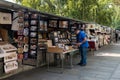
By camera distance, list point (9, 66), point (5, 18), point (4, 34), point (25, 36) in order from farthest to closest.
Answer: point (25, 36) → point (4, 34) → point (5, 18) → point (9, 66)

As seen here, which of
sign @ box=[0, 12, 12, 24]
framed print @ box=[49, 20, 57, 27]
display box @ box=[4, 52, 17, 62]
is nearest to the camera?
display box @ box=[4, 52, 17, 62]

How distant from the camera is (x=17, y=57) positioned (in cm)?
796

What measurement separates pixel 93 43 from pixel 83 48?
4490 mm

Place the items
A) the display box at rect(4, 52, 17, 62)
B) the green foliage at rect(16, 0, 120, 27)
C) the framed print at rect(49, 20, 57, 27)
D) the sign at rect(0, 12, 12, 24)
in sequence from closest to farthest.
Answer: the display box at rect(4, 52, 17, 62)
the sign at rect(0, 12, 12, 24)
the framed print at rect(49, 20, 57, 27)
the green foliage at rect(16, 0, 120, 27)

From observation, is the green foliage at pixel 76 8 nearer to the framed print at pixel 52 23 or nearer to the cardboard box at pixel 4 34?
the framed print at pixel 52 23

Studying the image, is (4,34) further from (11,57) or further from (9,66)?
(9,66)

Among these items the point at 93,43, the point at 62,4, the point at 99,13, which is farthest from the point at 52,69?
the point at 99,13

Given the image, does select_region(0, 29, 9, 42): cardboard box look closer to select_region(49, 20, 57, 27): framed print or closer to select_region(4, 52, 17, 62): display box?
select_region(4, 52, 17, 62): display box

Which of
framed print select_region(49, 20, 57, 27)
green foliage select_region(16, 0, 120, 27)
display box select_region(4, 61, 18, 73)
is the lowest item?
display box select_region(4, 61, 18, 73)

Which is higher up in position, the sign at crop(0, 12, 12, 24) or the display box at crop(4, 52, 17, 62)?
the sign at crop(0, 12, 12, 24)

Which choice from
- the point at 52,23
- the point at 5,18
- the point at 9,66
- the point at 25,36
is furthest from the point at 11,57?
the point at 52,23

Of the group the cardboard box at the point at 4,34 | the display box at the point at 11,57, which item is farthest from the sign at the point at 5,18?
the display box at the point at 11,57

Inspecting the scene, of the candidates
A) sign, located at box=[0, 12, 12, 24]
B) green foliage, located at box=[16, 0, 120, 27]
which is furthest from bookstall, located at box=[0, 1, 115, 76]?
green foliage, located at box=[16, 0, 120, 27]

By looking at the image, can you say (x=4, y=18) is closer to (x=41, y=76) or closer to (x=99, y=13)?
(x=41, y=76)
